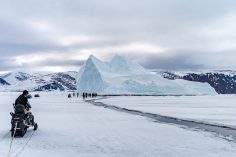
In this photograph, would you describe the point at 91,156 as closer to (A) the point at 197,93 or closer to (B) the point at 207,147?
(B) the point at 207,147

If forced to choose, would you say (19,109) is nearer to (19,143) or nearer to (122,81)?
(19,143)

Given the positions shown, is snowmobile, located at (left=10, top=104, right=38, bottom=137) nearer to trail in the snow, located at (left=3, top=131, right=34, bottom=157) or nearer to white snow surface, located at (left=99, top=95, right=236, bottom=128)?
trail in the snow, located at (left=3, top=131, right=34, bottom=157)

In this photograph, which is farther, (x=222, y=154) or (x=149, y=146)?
(x=149, y=146)

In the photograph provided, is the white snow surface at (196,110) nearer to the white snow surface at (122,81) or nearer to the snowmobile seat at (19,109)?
the snowmobile seat at (19,109)

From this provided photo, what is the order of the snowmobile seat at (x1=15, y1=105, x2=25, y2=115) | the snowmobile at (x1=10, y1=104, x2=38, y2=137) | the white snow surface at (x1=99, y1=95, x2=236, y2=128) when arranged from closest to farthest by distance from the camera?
the snowmobile at (x1=10, y1=104, x2=38, y2=137), the snowmobile seat at (x1=15, y1=105, x2=25, y2=115), the white snow surface at (x1=99, y1=95, x2=236, y2=128)

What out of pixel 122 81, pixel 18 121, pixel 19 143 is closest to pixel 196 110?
pixel 18 121

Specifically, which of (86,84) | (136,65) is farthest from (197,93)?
(86,84)

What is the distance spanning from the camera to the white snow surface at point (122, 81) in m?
123

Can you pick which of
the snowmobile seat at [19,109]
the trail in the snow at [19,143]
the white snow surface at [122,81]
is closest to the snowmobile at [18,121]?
the snowmobile seat at [19,109]

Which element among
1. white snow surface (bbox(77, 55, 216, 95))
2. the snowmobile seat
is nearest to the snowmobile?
the snowmobile seat

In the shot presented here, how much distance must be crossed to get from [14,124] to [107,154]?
5.98 metres

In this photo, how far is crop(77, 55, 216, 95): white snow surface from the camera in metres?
123

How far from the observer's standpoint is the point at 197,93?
5610 inches

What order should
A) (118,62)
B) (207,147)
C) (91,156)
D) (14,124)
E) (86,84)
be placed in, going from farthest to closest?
(118,62), (86,84), (14,124), (207,147), (91,156)
